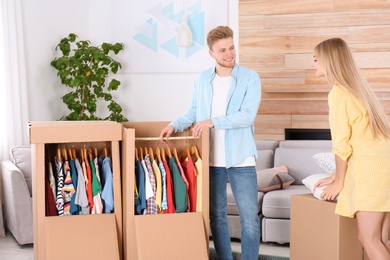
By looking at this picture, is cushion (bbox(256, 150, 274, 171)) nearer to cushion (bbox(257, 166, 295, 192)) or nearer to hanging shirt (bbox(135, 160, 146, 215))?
cushion (bbox(257, 166, 295, 192))

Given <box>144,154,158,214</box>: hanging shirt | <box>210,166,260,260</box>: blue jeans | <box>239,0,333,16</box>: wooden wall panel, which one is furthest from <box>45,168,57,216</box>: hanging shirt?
<box>239,0,333,16</box>: wooden wall panel

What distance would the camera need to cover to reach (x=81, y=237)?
3400mm

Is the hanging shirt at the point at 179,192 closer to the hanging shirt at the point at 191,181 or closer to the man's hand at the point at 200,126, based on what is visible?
the hanging shirt at the point at 191,181

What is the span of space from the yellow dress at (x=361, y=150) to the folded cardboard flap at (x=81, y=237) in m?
1.22

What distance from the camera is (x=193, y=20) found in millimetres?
6312

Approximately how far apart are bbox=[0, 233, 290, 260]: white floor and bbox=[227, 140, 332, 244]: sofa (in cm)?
5

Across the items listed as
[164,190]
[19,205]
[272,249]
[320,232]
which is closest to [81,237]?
[164,190]

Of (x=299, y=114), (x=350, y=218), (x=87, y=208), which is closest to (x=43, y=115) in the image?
(x=299, y=114)

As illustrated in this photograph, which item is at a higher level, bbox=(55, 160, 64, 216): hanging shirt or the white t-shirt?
the white t-shirt

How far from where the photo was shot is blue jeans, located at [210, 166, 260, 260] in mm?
3529

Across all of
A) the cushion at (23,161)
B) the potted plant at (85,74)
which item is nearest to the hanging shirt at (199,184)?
the cushion at (23,161)

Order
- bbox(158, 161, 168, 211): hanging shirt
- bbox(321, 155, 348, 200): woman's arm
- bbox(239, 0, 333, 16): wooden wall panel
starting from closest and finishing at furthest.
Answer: bbox(321, 155, 348, 200): woman's arm < bbox(158, 161, 168, 211): hanging shirt < bbox(239, 0, 333, 16): wooden wall panel

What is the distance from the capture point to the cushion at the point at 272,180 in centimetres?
500

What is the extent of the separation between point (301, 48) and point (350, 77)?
2839 millimetres
